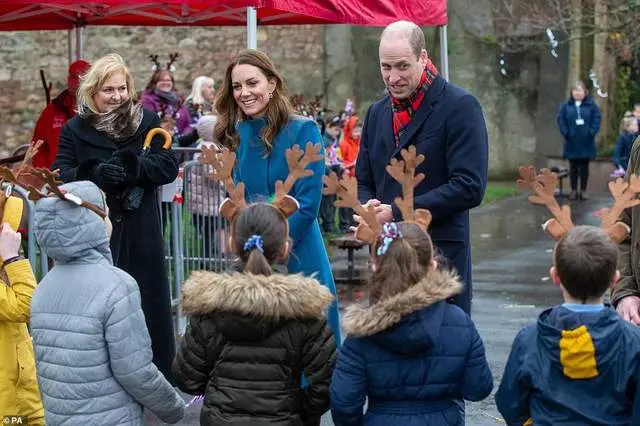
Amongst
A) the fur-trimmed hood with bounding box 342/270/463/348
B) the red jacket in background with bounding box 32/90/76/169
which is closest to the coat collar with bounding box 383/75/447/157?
the fur-trimmed hood with bounding box 342/270/463/348

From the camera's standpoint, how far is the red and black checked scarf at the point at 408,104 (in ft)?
16.6

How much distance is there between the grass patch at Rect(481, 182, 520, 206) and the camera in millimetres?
20125

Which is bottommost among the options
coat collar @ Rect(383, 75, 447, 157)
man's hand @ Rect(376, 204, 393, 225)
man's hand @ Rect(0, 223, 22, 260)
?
man's hand @ Rect(0, 223, 22, 260)

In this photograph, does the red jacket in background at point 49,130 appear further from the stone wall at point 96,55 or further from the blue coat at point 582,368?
the stone wall at point 96,55

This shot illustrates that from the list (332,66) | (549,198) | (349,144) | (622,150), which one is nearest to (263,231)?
(549,198)

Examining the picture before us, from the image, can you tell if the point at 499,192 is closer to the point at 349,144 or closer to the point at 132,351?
the point at 349,144

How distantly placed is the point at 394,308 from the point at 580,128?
1721 cm

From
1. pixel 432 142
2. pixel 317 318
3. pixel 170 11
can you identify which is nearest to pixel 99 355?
pixel 317 318

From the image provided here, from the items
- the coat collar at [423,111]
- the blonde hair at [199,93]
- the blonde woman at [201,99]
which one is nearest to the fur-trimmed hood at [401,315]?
the coat collar at [423,111]

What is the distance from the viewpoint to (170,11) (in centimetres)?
1064

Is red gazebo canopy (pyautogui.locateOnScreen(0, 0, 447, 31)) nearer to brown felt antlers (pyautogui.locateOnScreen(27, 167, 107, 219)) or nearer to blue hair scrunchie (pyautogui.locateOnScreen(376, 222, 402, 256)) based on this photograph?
brown felt antlers (pyautogui.locateOnScreen(27, 167, 107, 219))

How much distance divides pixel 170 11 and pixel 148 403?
659 cm

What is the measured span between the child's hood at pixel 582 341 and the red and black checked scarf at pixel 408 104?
1517 millimetres

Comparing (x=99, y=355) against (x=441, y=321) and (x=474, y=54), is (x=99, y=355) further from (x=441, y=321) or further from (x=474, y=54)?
(x=474, y=54)
